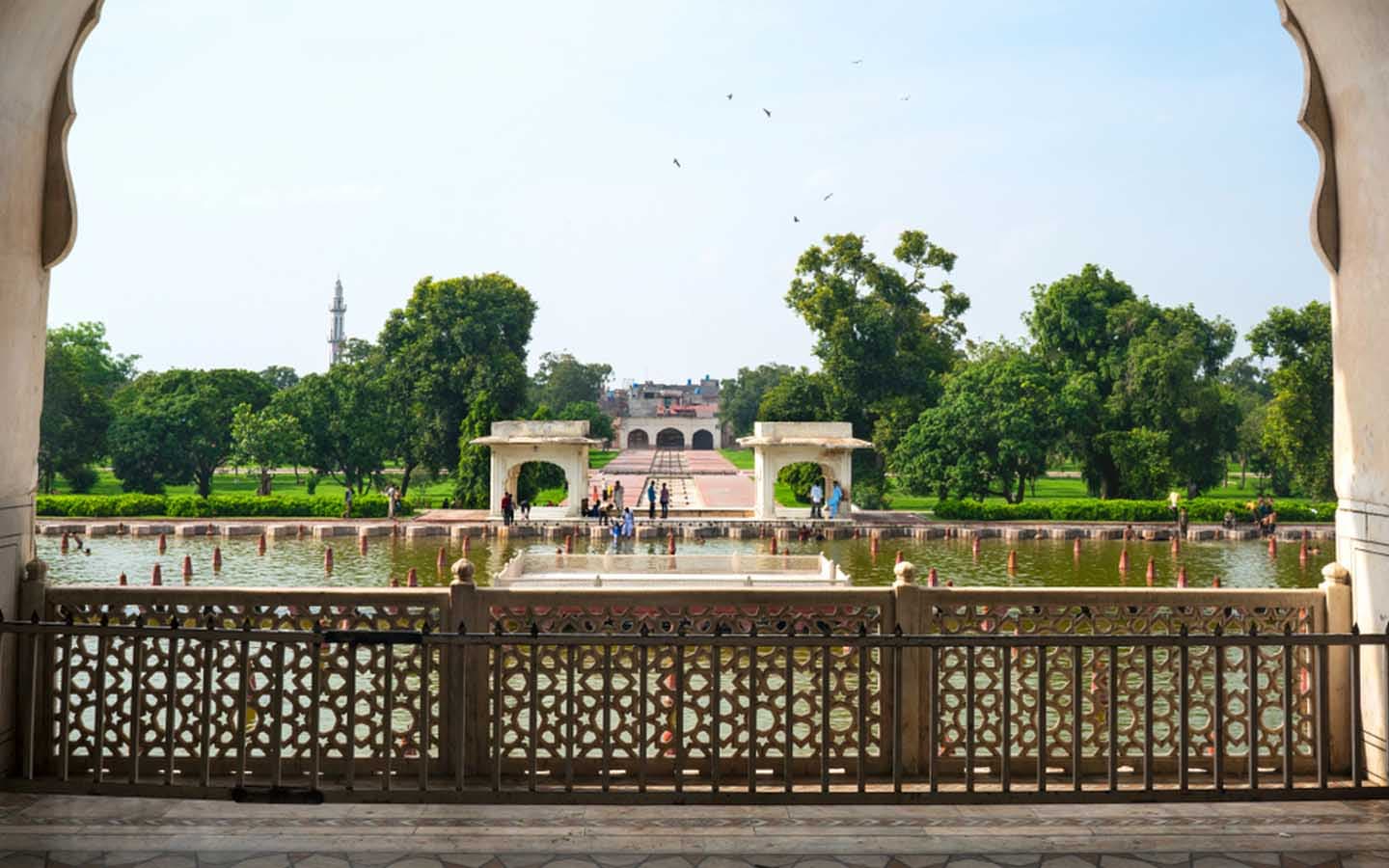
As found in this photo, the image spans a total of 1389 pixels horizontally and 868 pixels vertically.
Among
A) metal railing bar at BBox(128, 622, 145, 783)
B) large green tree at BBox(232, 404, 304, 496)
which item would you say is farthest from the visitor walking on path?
metal railing bar at BBox(128, 622, 145, 783)

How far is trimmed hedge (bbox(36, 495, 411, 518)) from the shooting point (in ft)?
99.0

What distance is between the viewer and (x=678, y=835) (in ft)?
15.0

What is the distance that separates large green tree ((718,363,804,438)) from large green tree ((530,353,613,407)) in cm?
1280

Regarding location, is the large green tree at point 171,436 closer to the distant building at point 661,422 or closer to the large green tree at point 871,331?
the large green tree at point 871,331

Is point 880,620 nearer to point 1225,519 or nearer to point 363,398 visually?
point 1225,519

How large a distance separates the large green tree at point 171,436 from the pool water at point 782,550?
12293 mm

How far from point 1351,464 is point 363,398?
121 feet

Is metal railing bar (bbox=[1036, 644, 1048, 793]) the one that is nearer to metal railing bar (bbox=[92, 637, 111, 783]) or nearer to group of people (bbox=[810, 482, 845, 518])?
metal railing bar (bbox=[92, 637, 111, 783])

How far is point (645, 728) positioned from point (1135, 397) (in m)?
34.4

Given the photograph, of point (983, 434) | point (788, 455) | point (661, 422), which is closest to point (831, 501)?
point (788, 455)

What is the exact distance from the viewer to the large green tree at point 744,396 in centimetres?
10369

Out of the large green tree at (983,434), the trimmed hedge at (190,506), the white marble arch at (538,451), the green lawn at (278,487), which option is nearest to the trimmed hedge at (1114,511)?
the large green tree at (983,434)

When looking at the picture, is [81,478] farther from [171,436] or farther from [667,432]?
[667,432]

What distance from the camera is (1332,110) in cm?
549
